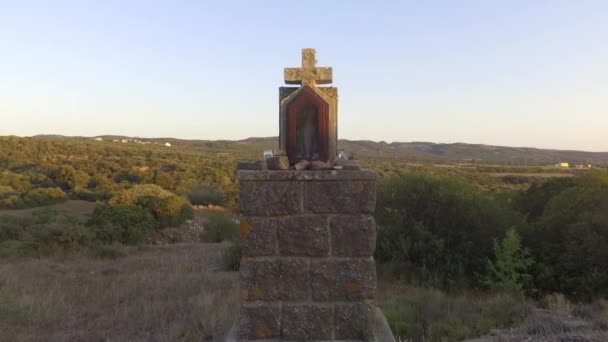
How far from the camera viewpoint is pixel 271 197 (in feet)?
11.5

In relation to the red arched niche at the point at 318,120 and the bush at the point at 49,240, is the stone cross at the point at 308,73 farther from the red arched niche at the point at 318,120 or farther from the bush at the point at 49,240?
the bush at the point at 49,240

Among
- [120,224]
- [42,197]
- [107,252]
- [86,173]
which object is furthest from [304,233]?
[86,173]

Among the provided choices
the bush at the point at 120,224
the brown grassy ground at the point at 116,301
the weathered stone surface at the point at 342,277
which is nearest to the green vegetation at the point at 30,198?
the bush at the point at 120,224

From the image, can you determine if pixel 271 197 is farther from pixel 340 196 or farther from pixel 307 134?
pixel 307 134

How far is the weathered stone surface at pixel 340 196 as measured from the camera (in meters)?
3.48

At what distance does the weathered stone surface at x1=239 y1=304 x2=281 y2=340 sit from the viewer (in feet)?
11.5

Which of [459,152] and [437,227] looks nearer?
[437,227]

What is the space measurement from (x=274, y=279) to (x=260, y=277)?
0.34 ft

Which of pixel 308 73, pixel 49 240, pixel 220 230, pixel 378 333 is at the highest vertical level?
pixel 308 73

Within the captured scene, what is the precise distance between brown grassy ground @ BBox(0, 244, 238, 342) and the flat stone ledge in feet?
8.38

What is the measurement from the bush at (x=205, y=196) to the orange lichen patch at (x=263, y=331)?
2384 centimetres

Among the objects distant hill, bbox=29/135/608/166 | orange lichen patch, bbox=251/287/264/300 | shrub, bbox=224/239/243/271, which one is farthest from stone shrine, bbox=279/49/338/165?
distant hill, bbox=29/135/608/166

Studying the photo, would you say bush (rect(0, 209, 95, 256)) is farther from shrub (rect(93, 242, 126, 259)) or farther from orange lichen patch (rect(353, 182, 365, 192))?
orange lichen patch (rect(353, 182, 365, 192))

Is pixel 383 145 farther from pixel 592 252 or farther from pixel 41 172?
pixel 592 252
